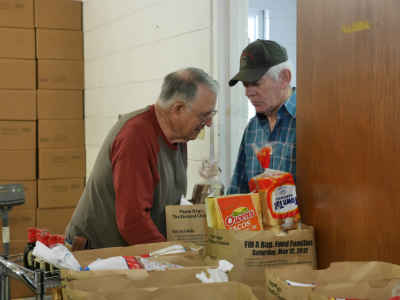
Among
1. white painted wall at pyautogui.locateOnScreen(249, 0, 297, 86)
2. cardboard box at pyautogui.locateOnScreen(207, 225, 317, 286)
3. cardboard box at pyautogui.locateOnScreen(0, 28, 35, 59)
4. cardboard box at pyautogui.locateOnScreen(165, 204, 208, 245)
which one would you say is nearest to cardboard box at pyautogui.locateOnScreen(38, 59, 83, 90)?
cardboard box at pyautogui.locateOnScreen(0, 28, 35, 59)

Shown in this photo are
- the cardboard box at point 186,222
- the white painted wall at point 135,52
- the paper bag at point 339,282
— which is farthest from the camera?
the white painted wall at point 135,52

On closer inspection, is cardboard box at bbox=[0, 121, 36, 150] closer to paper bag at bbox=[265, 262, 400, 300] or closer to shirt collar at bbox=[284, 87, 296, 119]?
shirt collar at bbox=[284, 87, 296, 119]

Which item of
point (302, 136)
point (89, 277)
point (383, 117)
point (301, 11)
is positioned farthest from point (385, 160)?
point (89, 277)

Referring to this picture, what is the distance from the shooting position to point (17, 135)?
152 inches

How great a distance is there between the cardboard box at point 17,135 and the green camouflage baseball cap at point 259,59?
2371 millimetres

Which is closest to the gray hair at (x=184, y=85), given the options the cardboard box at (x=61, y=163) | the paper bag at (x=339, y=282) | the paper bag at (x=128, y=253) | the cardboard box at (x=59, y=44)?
the paper bag at (x=128, y=253)

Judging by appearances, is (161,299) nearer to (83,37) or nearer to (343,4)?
(343,4)

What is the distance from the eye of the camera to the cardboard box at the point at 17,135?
3.80 m

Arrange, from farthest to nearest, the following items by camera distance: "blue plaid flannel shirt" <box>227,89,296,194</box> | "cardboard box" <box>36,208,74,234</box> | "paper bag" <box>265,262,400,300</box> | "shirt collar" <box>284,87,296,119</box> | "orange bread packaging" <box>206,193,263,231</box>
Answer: "cardboard box" <box>36,208,74,234</box> < "shirt collar" <box>284,87,296,119</box> < "blue plaid flannel shirt" <box>227,89,296,194</box> < "orange bread packaging" <box>206,193,263,231</box> < "paper bag" <box>265,262,400,300</box>

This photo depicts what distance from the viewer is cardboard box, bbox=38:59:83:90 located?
394 cm

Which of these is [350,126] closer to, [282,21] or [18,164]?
[282,21]

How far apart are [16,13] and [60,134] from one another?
3.25ft

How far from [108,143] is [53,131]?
93.7 inches

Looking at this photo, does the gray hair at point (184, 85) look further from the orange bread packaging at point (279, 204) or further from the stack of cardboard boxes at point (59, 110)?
the stack of cardboard boxes at point (59, 110)
